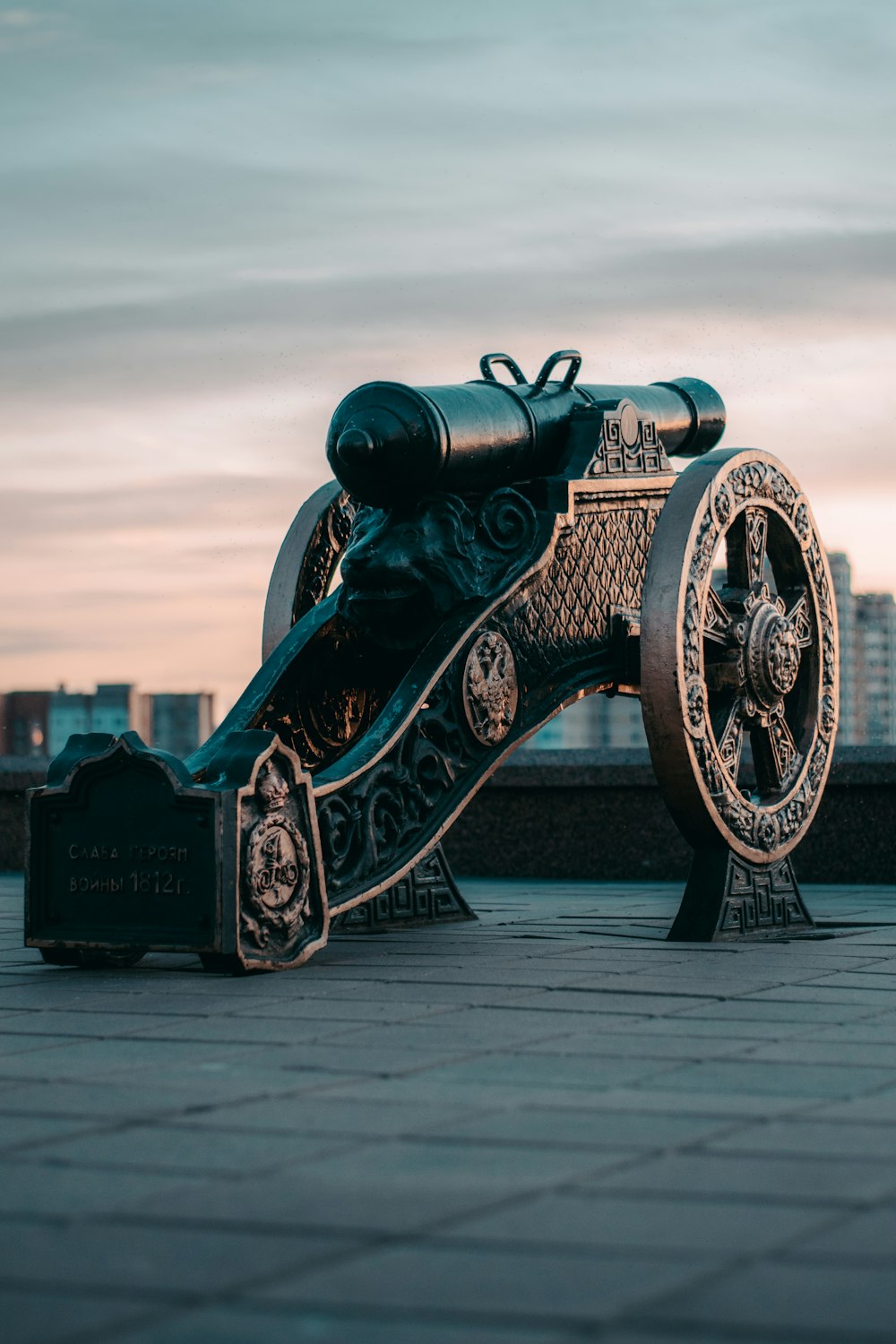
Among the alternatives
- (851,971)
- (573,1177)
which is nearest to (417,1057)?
(573,1177)

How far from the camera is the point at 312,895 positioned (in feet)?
22.3

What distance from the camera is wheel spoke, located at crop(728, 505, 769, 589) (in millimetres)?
8242

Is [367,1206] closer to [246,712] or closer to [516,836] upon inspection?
[246,712]

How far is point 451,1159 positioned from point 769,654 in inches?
191

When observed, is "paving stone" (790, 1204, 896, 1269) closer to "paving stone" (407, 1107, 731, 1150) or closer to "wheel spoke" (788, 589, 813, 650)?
"paving stone" (407, 1107, 731, 1150)

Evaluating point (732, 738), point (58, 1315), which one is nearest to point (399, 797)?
point (732, 738)

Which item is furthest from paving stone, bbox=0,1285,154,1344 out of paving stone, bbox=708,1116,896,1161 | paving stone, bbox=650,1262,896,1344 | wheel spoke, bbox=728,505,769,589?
wheel spoke, bbox=728,505,769,589

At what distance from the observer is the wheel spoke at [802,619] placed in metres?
8.55

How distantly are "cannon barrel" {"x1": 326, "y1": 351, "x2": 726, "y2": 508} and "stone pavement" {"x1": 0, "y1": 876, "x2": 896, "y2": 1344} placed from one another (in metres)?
2.19

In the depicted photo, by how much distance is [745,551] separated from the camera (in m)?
8.25

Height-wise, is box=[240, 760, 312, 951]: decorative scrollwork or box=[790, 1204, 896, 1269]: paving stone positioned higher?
box=[240, 760, 312, 951]: decorative scrollwork

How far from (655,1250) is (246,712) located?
4.92 metres

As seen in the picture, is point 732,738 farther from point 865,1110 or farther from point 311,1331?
point 311,1331

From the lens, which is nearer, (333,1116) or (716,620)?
(333,1116)
